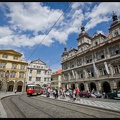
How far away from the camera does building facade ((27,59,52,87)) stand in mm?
48062

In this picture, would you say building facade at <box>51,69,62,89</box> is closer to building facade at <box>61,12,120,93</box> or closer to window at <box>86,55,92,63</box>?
building facade at <box>61,12,120,93</box>

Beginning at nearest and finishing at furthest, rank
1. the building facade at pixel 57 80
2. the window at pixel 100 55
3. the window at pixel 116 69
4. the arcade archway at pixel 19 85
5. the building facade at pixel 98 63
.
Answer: the window at pixel 116 69 → the building facade at pixel 98 63 → the window at pixel 100 55 → the arcade archway at pixel 19 85 → the building facade at pixel 57 80

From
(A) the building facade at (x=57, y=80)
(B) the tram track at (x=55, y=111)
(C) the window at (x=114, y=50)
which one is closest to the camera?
(B) the tram track at (x=55, y=111)

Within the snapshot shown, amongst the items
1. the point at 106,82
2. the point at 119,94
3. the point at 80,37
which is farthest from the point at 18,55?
the point at 119,94

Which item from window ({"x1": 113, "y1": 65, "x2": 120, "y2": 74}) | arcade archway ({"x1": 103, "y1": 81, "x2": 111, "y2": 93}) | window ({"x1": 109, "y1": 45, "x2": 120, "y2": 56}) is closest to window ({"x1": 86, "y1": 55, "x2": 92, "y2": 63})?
window ({"x1": 109, "y1": 45, "x2": 120, "y2": 56})

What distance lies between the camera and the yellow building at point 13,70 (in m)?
39.5

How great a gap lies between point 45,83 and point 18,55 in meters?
18.4

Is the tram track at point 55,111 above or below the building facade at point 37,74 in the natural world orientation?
below

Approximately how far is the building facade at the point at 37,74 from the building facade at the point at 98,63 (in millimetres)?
16265

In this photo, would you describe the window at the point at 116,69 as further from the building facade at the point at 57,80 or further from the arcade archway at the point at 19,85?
the arcade archway at the point at 19,85

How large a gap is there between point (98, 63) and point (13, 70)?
32076mm

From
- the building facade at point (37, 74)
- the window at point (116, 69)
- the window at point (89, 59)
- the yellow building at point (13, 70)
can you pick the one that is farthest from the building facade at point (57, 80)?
the window at point (116, 69)

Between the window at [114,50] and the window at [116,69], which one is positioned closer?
the window at [116,69]

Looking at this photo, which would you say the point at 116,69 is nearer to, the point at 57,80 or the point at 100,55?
the point at 100,55
